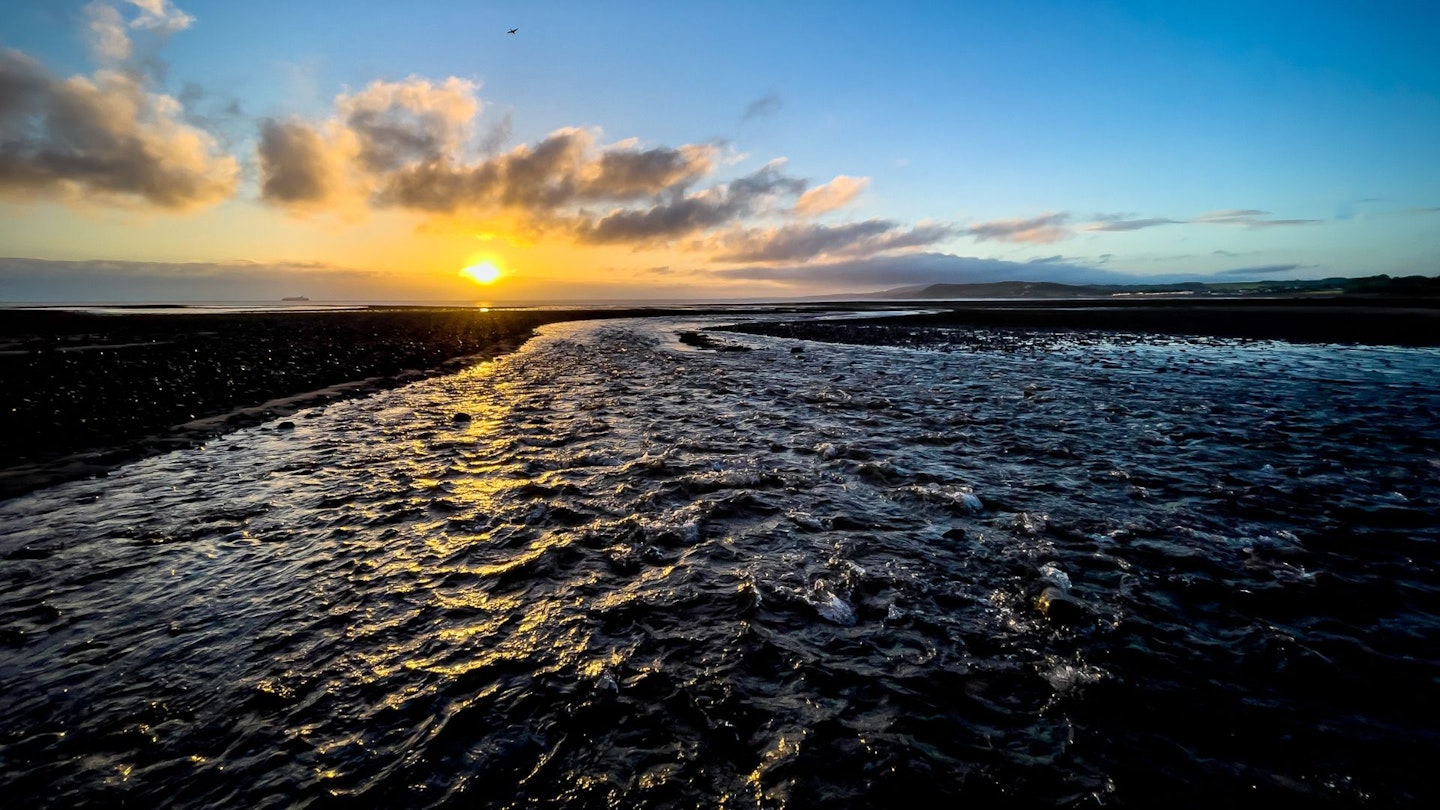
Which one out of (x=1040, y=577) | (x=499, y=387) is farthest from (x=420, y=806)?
(x=499, y=387)

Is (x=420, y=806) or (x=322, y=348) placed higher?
(x=322, y=348)

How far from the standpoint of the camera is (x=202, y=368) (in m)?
23.7

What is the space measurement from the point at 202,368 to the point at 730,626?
29020mm

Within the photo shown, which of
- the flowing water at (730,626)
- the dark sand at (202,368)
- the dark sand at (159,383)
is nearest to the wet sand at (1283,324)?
the dark sand at (202,368)

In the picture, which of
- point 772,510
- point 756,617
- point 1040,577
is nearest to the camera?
→ point 756,617

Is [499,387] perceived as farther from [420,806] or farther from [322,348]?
[420,806]

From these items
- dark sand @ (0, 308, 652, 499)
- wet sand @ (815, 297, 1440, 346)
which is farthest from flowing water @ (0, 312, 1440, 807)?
wet sand @ (815, 297, 1440, 346)

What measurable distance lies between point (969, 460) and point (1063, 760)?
844 cm

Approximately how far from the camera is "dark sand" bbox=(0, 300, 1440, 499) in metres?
13.2

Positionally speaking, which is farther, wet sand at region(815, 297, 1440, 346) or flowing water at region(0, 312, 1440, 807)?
wet sand at region(815, 297, 1440, 346)

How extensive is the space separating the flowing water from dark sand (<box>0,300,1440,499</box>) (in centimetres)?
293

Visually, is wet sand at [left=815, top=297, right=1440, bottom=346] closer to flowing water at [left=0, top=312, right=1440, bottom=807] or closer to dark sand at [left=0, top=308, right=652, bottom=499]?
dark sand at [left=0, top=308, right=652, bottom=499]

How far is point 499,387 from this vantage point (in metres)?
22.8

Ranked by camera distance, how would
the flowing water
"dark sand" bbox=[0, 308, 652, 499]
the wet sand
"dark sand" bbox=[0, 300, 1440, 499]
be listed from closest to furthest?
the flowing water
"dark sand" bbox=[0, 308, 652, 499]
"dark sand" bbox=[0, 300, 1440, 499]
the wet sand
